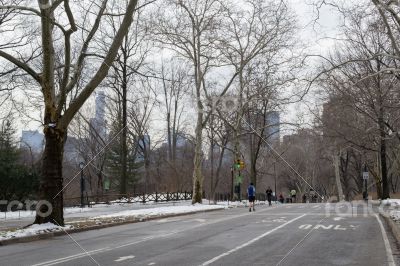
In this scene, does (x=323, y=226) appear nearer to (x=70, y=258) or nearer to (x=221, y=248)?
(x=221, y=248)

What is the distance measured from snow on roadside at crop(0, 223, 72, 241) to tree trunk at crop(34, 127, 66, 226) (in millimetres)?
424

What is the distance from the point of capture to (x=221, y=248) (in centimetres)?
1300

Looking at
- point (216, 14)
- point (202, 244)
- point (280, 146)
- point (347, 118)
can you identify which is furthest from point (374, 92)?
point (280, 146)

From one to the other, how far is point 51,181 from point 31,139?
5846 centimetres

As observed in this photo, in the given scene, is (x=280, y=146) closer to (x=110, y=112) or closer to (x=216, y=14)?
(x=110, y=112)

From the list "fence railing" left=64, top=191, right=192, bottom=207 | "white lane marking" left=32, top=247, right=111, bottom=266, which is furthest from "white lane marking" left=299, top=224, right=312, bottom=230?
"fence railing" left=64, top=191, right=192, bottom=207

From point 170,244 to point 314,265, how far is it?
4775 millimetres

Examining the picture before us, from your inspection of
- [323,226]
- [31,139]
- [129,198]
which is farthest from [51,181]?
[31,139]

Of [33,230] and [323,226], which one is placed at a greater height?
[33,230]

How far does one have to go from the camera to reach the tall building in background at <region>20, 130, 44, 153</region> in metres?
63.6

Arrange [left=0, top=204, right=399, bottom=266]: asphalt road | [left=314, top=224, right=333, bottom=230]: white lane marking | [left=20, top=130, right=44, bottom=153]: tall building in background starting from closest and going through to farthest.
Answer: [left=0, top=204, right=399, bottom=266]: asphalt road < [left=314, top=224, right=333, bottom=230]: white lane marking < [left=20, top=130, right=44, bottom=153]: tall building in background

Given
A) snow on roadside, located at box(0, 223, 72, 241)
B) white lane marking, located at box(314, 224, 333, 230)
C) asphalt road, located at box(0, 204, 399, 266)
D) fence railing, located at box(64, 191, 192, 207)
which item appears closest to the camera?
asphalt road, located at box(0, 204, 399, 266)

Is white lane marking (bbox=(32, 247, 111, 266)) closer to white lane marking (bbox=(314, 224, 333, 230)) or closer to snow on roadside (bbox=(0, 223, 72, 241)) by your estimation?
snow on roadside (bbox=(0, 223, 72, 241))

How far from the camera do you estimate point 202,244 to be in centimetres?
1395
